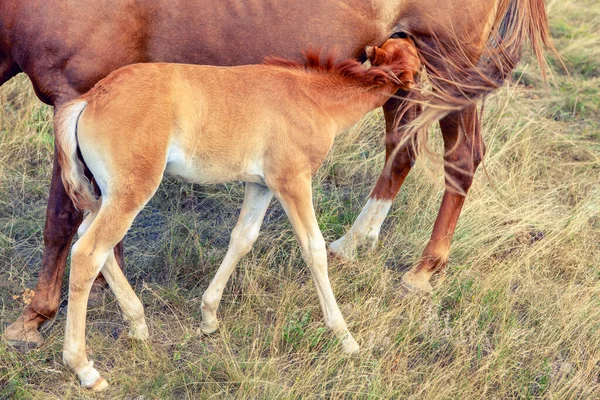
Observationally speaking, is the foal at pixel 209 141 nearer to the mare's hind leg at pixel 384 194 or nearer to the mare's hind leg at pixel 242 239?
the mare's hind leg at pixel 242 239

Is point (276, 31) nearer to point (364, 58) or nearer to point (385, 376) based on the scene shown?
point (364, 58)

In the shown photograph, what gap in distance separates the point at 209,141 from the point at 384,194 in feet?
4.96

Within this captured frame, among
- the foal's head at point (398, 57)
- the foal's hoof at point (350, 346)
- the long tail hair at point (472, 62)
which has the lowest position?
the foal's hoof at point (350, 346)

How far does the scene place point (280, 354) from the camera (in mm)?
3344

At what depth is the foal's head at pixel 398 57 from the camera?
3404 mm

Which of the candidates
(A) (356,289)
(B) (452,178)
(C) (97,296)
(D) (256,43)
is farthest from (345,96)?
(C) (97,296)

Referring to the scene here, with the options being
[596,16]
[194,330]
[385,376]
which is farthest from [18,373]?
[596,16]

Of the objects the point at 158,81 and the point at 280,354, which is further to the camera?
the point at 280,354

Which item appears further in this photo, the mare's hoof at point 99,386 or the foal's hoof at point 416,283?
the foal's hoof at point 416,283

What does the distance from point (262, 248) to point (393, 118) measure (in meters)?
1.07

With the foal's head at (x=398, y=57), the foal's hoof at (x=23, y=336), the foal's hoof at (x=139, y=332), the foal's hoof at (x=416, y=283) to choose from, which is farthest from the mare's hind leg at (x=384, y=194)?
the foal's hoof at (x=23, y=336)

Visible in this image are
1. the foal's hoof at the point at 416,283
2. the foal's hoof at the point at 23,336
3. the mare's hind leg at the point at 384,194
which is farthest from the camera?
the mare's hind leg at the point at 384,194

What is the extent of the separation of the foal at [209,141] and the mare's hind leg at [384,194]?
79 centimetres

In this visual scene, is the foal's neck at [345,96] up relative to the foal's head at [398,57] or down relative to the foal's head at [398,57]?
down
